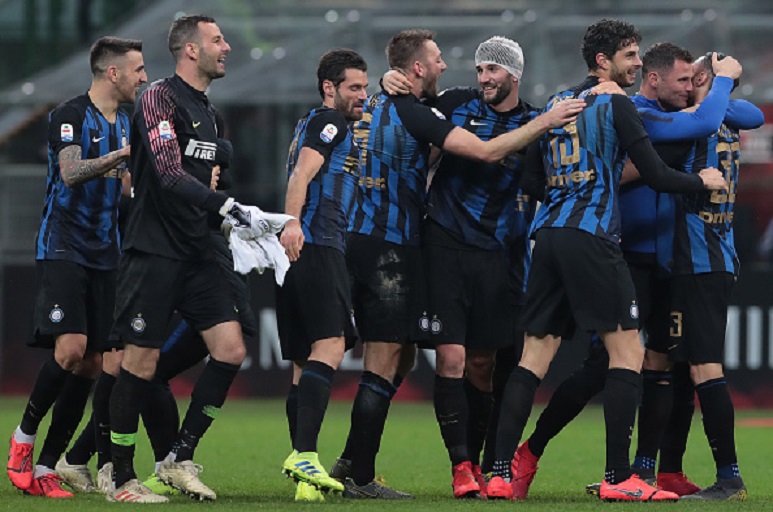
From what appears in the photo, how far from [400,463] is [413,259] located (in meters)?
2.54

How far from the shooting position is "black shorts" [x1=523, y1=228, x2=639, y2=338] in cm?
758

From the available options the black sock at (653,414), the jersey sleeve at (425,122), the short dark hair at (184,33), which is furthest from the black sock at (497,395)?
the short dark hair at (184,33)

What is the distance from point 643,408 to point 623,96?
5.64ft

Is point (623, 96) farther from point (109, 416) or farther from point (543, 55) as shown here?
point (543, 55)

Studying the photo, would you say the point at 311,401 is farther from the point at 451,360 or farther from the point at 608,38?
the point at 608,38

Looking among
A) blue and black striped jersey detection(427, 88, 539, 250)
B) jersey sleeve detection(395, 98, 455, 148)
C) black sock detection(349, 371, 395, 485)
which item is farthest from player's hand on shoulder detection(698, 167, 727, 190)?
black sock detection(349, 371, 395, 485)

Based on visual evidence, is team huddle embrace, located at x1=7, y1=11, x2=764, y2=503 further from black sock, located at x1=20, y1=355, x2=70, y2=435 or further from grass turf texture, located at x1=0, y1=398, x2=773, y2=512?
grass turf texture, located at x1=0, y1=398, x2=773, y2=512

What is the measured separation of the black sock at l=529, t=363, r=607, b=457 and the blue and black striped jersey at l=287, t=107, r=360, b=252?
1381 mm

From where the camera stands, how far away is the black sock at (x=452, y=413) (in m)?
8.12

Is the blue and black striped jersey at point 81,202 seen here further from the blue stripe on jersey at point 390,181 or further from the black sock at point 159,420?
the blue stripe on jersey at point 390,181

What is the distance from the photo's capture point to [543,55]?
17.7 metres

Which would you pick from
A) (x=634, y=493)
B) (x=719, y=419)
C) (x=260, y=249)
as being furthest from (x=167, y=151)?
(x=719, y=419)

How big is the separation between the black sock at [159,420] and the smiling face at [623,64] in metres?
2.97

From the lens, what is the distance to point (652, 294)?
27.2ft
